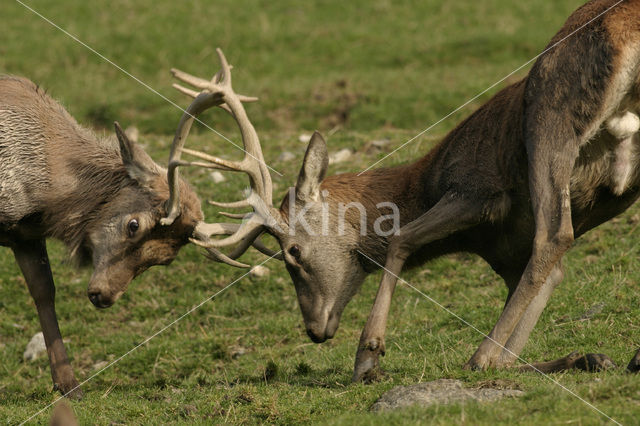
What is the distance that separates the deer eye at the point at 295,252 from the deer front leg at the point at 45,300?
2.19 m

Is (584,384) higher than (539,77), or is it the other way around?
(539,77)

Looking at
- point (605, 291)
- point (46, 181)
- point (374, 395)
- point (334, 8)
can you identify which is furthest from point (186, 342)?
point (334, 8)

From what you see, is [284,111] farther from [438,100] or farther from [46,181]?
[46,181]

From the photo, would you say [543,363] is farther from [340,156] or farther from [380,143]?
[380,143]

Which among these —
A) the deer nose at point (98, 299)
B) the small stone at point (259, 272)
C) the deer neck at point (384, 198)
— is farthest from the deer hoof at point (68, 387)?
the small stone at point (259, 272)

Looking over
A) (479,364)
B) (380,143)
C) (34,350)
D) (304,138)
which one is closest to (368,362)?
(479,364)

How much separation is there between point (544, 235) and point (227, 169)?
2.68 meters

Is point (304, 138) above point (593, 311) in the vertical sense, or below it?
above

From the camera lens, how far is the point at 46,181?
8391 mm

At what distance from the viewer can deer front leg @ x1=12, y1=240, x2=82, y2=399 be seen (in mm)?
8180

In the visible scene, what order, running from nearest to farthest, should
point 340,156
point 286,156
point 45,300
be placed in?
point 45,300
point 340,156
point 286,156

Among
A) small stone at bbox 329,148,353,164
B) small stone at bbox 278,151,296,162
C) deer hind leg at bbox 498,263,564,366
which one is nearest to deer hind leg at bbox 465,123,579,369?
deer hind leg at bbox 498,263,564,366

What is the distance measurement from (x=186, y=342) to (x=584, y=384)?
183 inches

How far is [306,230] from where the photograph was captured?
26.8 feet
